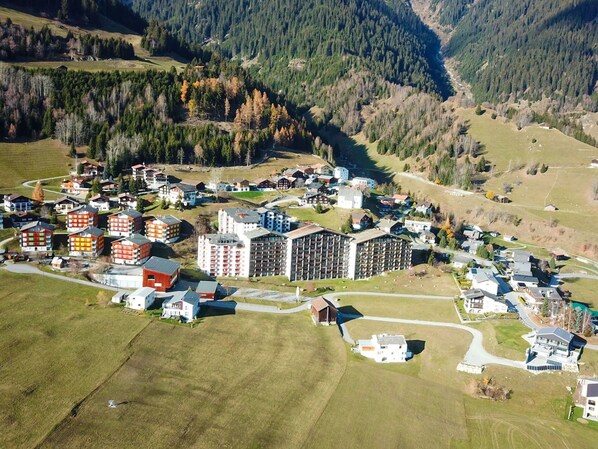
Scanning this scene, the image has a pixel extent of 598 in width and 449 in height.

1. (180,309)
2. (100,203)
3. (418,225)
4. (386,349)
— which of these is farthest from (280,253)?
(418,225)

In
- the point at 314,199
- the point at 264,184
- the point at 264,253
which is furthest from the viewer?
the point at 264,184

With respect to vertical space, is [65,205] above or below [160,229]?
above

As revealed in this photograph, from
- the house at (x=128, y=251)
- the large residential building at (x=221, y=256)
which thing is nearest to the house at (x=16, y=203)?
the house at (x=128, y=251)

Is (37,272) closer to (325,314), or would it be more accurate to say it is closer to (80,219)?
(80,219)

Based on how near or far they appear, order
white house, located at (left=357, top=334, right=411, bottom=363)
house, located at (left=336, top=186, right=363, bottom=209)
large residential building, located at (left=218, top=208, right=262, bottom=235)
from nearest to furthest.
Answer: white house, located at (left=357, top=334, right=411, bottom=363)
large residential building, located at (left=218, top=208, right=262, bottom=235)
house, located at (left=336, top=186, right=363, bottom=209)

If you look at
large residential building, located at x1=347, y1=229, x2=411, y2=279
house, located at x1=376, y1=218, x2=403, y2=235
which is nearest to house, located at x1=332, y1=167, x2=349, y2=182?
house, located at x1=376, y1=218, x2=403, y2=235

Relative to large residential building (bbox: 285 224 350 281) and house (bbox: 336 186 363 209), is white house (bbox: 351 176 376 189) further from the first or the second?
large residential building (bbox: 285 224 350 281)
